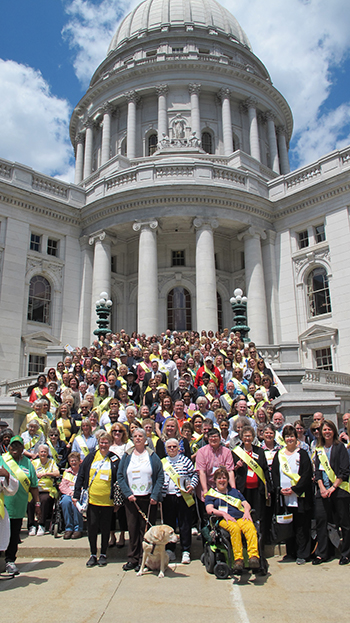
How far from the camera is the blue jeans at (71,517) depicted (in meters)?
8.74

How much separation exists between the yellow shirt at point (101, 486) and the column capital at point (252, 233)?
2523 centimetres

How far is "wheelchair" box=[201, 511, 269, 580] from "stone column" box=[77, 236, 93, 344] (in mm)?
23982

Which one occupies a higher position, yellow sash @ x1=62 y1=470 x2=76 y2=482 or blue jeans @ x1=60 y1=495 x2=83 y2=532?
yellow sash @ x1=62 y1=470 x2=76 y2=482

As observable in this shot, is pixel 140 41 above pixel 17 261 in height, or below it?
above

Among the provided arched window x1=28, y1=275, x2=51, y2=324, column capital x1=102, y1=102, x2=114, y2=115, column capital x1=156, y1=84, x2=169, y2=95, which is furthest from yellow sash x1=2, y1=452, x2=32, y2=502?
column capital x1=102, y1=102, x2=114, y2=115

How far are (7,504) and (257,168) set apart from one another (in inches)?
1434

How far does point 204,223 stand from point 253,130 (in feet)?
61.8

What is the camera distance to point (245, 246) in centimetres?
3159

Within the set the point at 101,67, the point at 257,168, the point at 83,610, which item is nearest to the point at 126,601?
the point at 83,610

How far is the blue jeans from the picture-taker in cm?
874

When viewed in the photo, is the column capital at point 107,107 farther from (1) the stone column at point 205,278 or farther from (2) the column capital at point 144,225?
(1) the stone column at point 205,278

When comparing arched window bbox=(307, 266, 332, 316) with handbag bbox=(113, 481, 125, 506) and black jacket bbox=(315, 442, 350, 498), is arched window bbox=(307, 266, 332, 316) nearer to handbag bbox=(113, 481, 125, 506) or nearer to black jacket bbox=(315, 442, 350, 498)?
black jacket bbox=(315, 442, 350, 498)

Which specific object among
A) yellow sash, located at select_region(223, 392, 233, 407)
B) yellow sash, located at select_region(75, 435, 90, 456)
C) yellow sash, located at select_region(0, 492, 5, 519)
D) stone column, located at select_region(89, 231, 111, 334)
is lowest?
yellow sash, located at select_region(0, 492, 5, 519)

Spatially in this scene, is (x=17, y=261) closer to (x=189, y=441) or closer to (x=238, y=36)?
(x=189, y=441)
